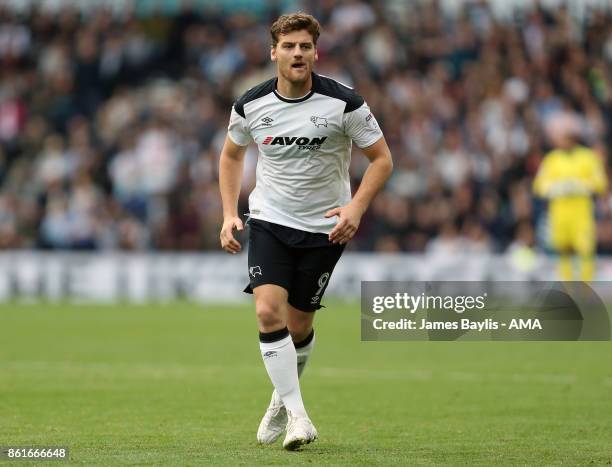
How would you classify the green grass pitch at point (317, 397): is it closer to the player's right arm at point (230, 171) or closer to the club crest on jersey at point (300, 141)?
the player's right arm at point (230, 171)

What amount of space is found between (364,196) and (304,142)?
1.63ft

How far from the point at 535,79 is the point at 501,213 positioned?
3261mm

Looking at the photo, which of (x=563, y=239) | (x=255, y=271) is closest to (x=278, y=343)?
(x=255, y=271)

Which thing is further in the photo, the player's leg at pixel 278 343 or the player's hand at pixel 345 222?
the player's leg at pixel 278 343

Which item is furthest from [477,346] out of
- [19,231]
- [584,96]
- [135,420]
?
[19,231]

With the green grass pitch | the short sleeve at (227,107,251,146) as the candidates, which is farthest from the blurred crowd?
the short sleeve at (227,107,251,146)

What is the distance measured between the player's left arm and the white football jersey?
3.3 inches

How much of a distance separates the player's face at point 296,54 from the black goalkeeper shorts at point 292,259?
0.93 metres

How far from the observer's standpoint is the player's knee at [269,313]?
7.51 m

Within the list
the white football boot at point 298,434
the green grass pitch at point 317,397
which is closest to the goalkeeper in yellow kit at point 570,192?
the green grass pitch at point 317,397

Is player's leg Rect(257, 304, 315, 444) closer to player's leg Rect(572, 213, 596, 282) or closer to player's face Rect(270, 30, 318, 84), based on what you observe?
player's face Rect(270, 30, 318, 84)

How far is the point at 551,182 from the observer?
1958cm

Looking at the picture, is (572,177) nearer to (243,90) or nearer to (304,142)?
(243,90)

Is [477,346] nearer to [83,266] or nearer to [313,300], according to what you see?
[313,300]
